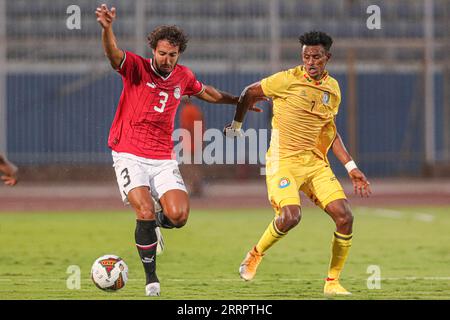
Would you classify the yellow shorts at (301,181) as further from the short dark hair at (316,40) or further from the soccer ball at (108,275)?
the soccer ball at (108,275)

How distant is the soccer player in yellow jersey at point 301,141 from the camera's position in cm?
930

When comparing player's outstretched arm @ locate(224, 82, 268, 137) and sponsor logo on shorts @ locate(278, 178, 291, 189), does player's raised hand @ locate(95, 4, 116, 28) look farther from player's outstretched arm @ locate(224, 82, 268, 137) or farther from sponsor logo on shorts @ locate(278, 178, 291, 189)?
sponsor logo on shorts @ locate(278, 178, 291, 189)

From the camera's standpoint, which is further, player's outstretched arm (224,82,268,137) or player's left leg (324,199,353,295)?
player's outstretched arm (224,82,268,137)

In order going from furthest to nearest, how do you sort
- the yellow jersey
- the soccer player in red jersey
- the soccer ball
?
the yellow jersey, the soccer player in red jersey, the soccer ball

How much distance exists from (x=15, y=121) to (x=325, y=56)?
58.0 ft

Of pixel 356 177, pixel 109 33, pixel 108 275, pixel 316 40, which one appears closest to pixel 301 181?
pixel 356 177

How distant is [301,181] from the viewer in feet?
31.4

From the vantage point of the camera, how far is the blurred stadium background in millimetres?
25656

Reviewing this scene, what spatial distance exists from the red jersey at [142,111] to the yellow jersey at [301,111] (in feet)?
3.42

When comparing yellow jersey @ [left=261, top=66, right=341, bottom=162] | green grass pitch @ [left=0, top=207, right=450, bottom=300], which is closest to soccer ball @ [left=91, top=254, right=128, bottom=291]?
green grass pitch @ [left=0, top=207, right=450, bottom=300]

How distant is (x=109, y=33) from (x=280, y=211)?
89.3 inches

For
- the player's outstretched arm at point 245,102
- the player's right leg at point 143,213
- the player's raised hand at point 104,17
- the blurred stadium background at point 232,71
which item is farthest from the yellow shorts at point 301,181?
the blurred stadium background at point 232,71
